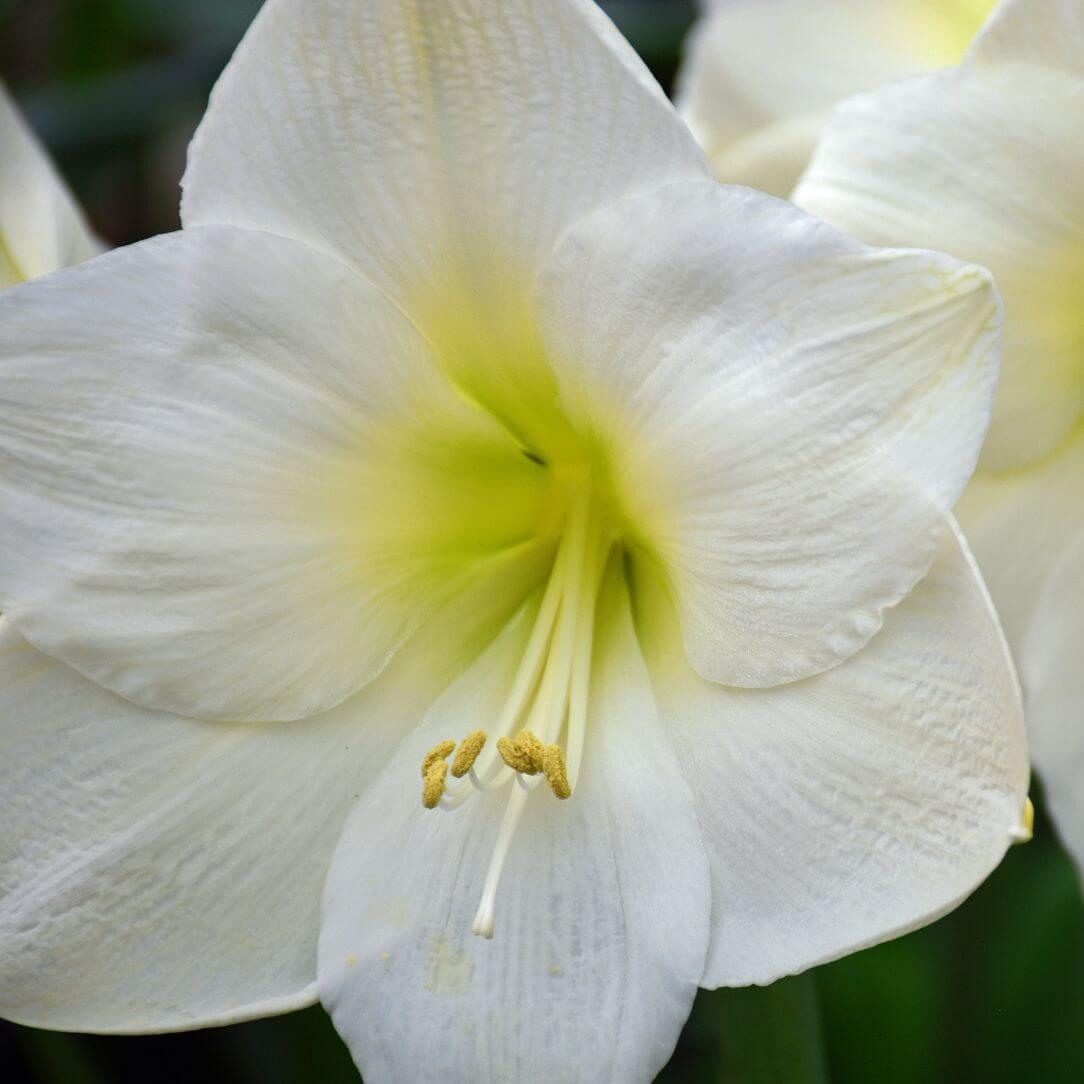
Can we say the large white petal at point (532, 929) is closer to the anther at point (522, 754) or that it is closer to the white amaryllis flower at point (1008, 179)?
the anther at point (522, 754)

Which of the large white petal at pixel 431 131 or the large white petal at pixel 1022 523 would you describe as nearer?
the large white petal at pixel 431 131

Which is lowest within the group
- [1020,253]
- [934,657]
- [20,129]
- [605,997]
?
[605,997]

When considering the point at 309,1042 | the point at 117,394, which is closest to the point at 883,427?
the point at 117,394

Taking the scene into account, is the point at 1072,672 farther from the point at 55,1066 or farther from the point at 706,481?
the point at 55,1066

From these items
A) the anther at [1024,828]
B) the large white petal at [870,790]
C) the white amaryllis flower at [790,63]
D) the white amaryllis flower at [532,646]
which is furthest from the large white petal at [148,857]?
the white amaryllis flower at [790,63]

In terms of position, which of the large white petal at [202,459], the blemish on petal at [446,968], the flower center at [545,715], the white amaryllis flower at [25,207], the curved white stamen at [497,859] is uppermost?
the white amaryllis flower at [25,207]

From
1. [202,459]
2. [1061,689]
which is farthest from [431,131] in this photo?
[1061,689]

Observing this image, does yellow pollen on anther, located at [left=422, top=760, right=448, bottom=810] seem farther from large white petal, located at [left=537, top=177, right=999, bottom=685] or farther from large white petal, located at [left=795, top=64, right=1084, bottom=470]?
large white petal, located at [left=795, top=64, right=1084, bottom=470]
